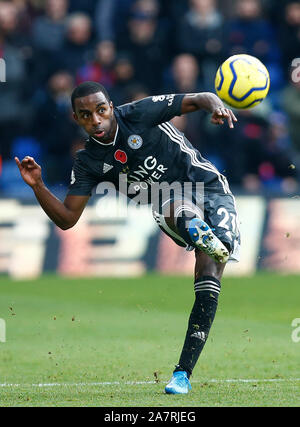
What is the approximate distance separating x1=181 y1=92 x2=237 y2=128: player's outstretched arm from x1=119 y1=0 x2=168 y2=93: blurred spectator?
370 inches

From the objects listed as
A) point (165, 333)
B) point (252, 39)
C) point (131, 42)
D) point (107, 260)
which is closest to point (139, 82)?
point (131, 42)

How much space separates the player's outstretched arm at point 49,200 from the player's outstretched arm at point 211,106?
107cm

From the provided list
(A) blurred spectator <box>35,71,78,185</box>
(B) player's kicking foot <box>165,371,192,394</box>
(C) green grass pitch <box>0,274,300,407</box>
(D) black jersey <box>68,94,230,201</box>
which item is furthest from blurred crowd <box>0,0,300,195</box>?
(B) player's kicking foot <box>165,371,192,394</box>

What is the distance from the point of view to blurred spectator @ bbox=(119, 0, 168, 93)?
1644cm

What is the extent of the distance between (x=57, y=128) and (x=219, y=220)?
866cm

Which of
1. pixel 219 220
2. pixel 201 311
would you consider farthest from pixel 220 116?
pixel 201 311

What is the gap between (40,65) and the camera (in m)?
16.3

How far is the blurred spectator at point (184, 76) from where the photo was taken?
15.6 meters

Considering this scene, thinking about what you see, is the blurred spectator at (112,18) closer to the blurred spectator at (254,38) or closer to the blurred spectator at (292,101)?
the blurred spectator at (254,38)

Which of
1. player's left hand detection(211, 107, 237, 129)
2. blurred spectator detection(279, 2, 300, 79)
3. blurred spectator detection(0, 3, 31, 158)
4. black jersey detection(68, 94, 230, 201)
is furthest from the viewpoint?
blurred spectator detection(279, 2, 300, 79)

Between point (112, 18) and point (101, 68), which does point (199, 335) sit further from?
point (112, 18)

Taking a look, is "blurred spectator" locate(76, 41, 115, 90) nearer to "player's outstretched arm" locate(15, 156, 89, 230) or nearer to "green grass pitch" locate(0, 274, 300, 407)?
"green grass pitch" locate(0, 274, 300, 407)

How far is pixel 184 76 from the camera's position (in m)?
15.6

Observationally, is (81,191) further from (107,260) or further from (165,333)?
(107,260)
